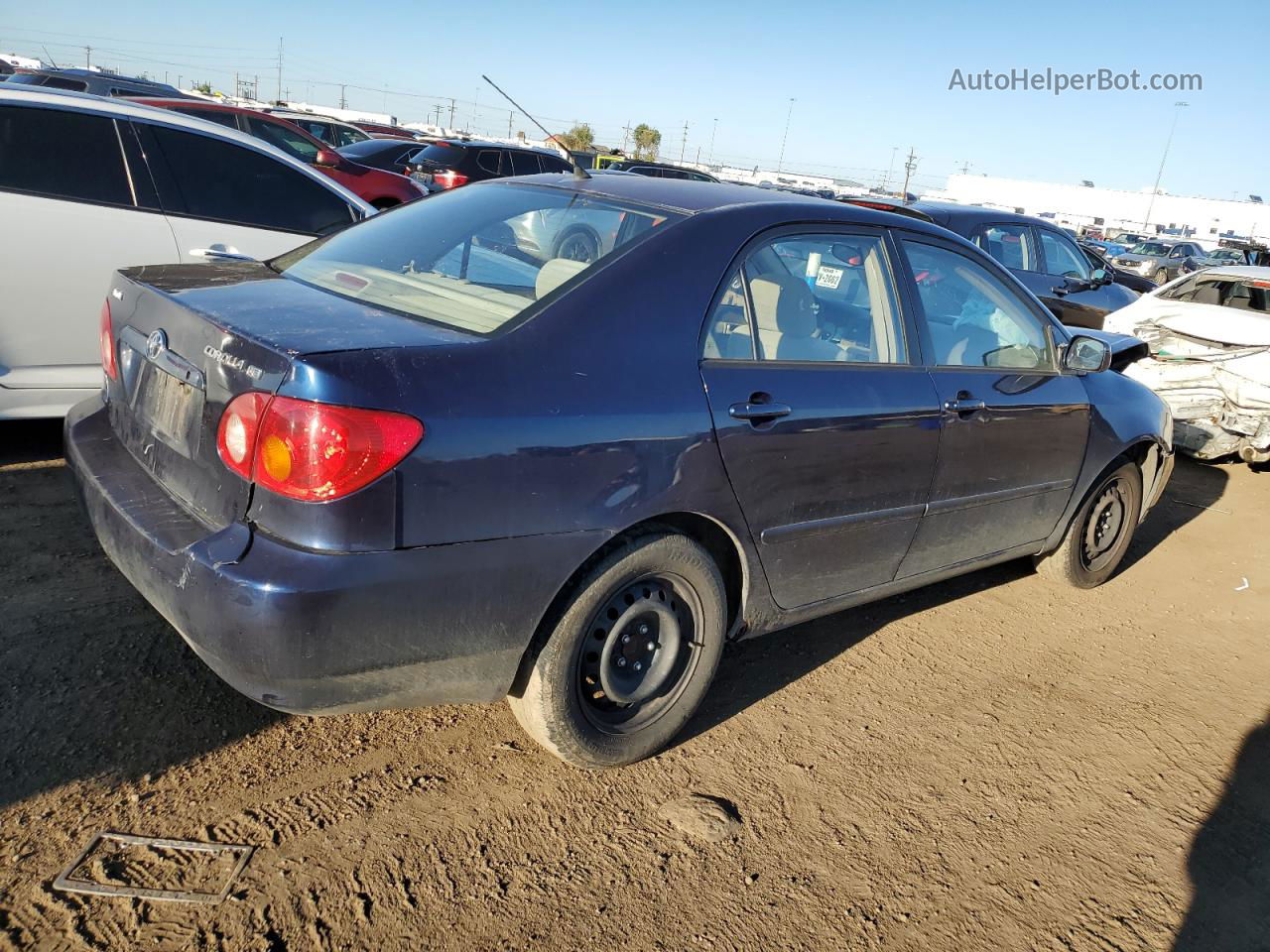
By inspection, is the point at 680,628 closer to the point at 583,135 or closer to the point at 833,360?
the point at 833,360

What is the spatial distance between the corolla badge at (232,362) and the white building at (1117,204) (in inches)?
3548

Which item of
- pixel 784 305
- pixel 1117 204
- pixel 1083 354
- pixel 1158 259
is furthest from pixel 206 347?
pixel 1117 204

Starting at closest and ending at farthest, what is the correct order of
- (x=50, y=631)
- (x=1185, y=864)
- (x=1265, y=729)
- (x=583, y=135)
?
(x=1185, y=864)
(x=50, y=631)
(x=1265, y=729)
(x=583, y=135)

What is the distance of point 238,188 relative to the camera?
16.4 feet

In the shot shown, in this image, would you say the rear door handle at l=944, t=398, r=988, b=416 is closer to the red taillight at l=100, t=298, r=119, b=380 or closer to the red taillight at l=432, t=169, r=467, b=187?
the red taillight at l=100, t=298, r=119, b=380

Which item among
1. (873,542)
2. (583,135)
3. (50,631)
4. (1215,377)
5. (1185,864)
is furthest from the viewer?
(583,135)

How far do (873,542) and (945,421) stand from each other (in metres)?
0.52

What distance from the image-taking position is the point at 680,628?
2.84 metres

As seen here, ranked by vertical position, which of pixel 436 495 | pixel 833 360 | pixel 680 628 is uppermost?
pixel 833 360

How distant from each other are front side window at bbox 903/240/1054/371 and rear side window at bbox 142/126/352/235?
11.1 feet

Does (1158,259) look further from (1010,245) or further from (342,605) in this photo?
(342,605)

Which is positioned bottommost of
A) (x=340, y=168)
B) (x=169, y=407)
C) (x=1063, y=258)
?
(x=169, y=407)

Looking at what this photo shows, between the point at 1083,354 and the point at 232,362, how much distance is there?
338 centimetres

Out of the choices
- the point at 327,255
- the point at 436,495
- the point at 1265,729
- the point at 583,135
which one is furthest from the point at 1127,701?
the point at 583,135
